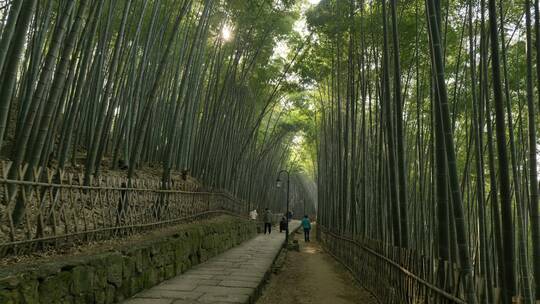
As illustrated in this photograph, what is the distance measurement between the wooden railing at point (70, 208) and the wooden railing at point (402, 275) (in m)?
2.79

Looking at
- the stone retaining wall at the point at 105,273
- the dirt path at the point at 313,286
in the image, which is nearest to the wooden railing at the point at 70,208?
the stone retaining wall at the point at 105,273

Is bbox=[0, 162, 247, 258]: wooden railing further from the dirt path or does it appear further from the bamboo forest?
the dirt path

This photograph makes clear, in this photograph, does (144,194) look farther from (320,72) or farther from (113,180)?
(320,72)

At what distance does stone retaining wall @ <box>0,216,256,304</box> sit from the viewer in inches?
84.7

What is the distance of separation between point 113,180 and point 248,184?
13466 mm

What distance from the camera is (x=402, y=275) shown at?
12.0ft

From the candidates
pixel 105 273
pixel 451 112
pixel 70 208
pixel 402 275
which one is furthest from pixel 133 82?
pixel 451 112

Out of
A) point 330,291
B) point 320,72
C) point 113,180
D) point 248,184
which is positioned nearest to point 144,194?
point 113,180

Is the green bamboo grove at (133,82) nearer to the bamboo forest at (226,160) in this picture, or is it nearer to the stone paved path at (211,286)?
the bamboo forest at (226,160)

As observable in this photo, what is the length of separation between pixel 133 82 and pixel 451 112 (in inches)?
225

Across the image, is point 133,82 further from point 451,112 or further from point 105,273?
point 451,112

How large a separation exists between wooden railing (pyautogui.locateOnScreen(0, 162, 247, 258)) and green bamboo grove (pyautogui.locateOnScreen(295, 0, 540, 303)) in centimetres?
282

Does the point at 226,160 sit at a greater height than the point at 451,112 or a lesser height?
lesser

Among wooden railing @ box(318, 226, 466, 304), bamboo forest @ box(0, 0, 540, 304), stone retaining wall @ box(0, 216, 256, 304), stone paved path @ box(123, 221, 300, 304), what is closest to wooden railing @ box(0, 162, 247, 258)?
bamboo forest @ box(0, 0, 540, 304)
